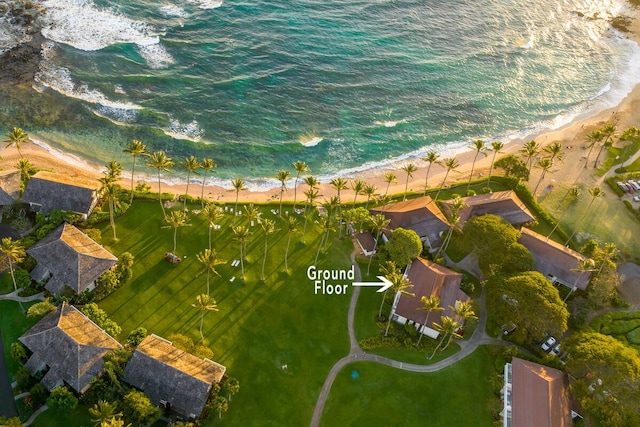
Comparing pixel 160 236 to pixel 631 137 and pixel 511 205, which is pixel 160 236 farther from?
pixel 631 137

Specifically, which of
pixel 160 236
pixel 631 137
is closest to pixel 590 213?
pixel 631 137

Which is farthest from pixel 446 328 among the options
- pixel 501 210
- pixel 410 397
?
pixel 501 210

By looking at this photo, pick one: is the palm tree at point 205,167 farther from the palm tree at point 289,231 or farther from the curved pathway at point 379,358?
the curved pathway at point 379,358

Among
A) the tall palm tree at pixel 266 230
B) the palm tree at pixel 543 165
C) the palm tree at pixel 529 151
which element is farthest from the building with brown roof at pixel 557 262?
the tall palm tree at pixel 266 230

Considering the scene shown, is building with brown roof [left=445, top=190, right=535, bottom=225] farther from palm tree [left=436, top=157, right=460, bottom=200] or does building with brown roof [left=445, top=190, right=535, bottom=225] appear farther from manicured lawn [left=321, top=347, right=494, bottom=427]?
manicured lawn [left=321, top=347, right=494, bottom=427]

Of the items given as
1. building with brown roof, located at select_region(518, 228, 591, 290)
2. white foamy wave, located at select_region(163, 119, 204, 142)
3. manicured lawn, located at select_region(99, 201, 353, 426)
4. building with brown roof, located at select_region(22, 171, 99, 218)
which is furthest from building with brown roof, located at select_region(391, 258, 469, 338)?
white foamy wave, located at select_region(163, 119, 204, 142)

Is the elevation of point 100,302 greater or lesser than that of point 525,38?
lesser
